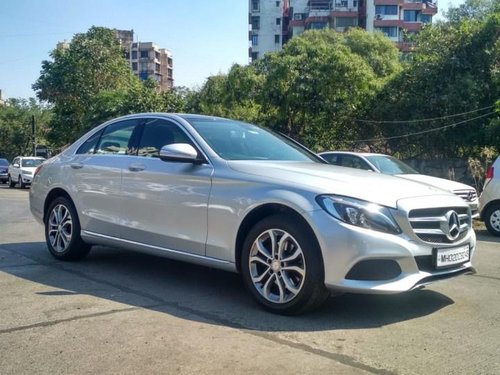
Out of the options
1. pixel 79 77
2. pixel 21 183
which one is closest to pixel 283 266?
pixel 21 183

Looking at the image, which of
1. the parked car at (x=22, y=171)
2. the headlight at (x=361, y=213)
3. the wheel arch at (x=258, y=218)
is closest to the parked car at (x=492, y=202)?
the headlight at (x=361, y=213)

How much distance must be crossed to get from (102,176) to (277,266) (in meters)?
2.57

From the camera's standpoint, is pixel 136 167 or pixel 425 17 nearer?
pixel 136 167

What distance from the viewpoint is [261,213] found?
199 inches

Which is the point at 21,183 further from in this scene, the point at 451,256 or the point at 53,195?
the point at 451,256

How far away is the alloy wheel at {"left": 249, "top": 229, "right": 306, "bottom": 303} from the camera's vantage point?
15.6ft

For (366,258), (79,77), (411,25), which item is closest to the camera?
(366,258)

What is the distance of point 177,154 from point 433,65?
1550cm

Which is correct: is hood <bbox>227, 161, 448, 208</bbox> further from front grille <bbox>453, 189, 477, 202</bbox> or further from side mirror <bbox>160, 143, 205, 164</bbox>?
front grille <bbox>453, 189, 477, 202</bbox>

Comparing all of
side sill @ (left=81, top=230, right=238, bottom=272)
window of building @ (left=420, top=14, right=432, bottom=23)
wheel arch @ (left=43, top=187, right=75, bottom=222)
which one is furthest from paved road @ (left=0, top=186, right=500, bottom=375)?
window of building @ (left=420, top=14, right=432, bottom=23)

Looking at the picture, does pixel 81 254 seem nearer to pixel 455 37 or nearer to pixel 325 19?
pixel 455 37

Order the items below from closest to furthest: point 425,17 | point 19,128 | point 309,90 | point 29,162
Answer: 1. point 309,90
2. point 29,162
3. point 19,128
4. point 425,17

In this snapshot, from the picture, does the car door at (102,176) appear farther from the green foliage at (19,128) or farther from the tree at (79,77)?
the green foliage at (19,128)

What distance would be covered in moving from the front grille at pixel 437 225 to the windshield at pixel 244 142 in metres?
1.56
